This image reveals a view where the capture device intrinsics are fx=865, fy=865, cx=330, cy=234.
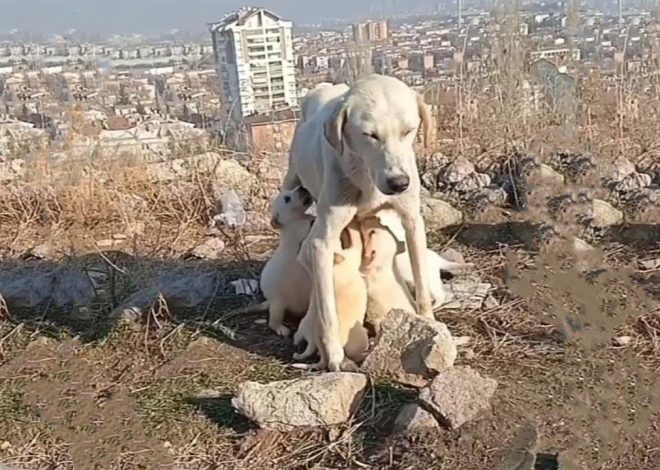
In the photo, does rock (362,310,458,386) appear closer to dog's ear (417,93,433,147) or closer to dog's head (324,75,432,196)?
dog's head (324,75,432,196)

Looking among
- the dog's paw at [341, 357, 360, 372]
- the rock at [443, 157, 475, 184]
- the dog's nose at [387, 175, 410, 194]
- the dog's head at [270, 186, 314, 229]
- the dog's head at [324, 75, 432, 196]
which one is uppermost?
the dog's head at [324, 75, 432, 196]

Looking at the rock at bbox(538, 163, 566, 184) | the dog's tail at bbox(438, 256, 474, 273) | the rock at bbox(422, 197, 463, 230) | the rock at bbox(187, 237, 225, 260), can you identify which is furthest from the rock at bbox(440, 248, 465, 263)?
the rock at bbox(187, 237, 225, 260)

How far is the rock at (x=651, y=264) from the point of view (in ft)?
11.8

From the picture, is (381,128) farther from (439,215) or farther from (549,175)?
(549,175)

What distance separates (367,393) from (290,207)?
3.02ft

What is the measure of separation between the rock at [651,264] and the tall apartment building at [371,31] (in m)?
2.66

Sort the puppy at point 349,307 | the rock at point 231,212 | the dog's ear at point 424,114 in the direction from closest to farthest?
1. the dog's ear at point 424,114
2. the puppy at point 349,307
3. the rock at point 231,212

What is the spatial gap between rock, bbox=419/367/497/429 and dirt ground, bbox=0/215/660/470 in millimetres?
45

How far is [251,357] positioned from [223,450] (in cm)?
63

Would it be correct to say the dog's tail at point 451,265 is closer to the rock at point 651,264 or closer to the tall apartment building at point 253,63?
the rock at point 651,264

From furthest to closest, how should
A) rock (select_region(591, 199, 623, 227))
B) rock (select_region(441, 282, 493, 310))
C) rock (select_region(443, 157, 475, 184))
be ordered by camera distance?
rock (select_region(443, 157, 475, 184)) → rock (select_region(591, 199, 623, 227)) → rock (select_region(441, 282, 493, 310))

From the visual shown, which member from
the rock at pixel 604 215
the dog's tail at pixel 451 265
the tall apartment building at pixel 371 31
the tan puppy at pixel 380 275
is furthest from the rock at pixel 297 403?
the tall apartment building at pixel 371 31

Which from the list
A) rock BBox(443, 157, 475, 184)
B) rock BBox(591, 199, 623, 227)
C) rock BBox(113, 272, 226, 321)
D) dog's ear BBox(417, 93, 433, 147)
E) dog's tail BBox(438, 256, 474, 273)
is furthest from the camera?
rock BBox(443, 157, 475, 184)

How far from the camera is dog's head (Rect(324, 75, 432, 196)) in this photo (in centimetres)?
251
